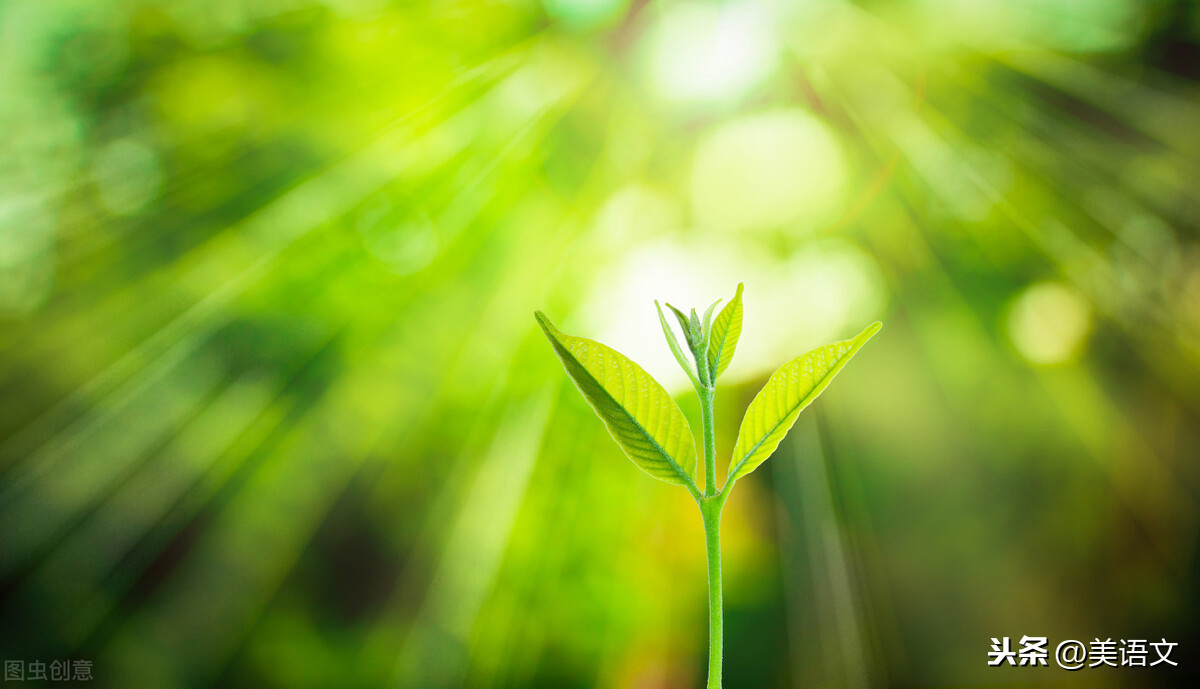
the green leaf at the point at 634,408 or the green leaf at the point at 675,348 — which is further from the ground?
the green leaf at the point at 675,348

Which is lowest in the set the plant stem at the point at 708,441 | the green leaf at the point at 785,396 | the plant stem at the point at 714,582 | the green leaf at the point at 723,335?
the plant stem at the point at 714,582

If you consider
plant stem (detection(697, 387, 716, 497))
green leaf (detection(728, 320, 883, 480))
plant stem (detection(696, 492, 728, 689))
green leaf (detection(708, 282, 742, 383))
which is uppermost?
green leaf (detection(708, 282, 742, 383))

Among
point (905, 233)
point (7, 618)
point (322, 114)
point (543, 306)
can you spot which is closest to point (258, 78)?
point (322, 114)

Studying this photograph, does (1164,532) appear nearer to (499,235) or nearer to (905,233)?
(905,233)

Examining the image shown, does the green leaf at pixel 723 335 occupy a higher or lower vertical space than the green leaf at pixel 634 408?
higher

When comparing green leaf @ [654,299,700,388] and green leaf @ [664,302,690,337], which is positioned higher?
green leaf @ [664,302,690,337]
